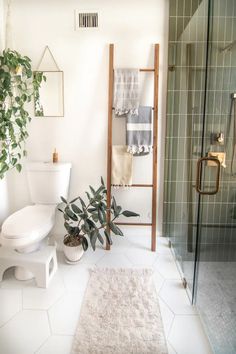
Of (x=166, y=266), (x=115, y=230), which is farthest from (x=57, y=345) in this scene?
(x=166, y=266)

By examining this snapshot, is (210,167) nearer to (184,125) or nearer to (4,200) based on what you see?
(184,125)

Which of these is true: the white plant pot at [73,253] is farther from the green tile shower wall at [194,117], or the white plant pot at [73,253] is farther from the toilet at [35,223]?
the green tile shower wall at [194,117]

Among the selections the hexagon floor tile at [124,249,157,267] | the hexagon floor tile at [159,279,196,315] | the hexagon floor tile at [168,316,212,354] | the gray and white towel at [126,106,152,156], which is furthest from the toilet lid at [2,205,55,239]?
the hexagon floor tile at [168,316,212,354]

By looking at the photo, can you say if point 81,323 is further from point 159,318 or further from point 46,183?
point 46,183

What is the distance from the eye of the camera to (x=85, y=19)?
232 cm

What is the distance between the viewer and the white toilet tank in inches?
92.0

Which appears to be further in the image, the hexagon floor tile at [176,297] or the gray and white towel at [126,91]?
the gray and white towel at [126,91]

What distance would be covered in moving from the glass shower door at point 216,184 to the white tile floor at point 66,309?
0.15 metres

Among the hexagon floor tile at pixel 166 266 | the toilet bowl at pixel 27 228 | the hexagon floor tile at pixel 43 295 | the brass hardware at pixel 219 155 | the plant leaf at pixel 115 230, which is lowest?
the hexagon floor tile at pixel 43 295

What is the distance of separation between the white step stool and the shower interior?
1011 millimetres

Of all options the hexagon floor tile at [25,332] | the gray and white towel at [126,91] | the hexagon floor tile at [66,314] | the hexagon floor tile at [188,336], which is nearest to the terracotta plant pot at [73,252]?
the hexagon floor tile at [66,314]

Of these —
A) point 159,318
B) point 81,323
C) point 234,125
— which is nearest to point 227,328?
point 159,318

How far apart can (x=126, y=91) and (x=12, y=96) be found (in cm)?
95

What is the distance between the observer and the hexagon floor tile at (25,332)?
1429 millimetres
